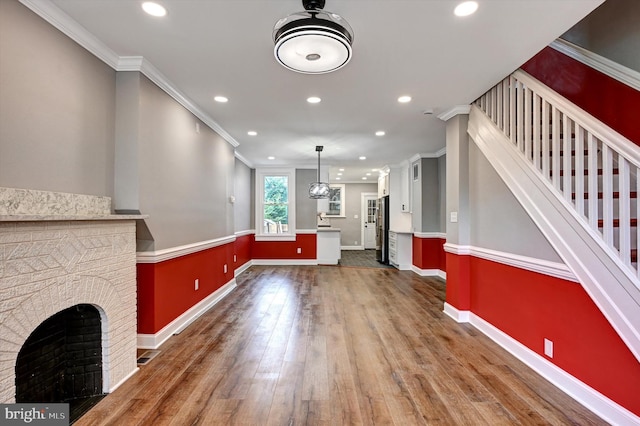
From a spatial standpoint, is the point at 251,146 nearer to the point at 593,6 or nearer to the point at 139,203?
the point at 139,203

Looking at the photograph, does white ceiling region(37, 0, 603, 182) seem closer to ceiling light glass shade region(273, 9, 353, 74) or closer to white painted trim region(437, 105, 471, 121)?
white painted trim region(437, 105, 471, 121)

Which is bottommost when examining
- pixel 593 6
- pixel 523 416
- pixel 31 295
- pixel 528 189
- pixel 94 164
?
pixel 523 416

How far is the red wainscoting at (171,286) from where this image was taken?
2.87 meters

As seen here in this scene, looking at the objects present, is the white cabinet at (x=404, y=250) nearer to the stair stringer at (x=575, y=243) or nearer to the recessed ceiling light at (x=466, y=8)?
the stair stringer at (x=575, y=243)

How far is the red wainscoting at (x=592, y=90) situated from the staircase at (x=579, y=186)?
0.34 m

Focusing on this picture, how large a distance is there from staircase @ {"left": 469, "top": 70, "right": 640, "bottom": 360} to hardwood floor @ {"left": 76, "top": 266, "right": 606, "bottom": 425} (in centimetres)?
89

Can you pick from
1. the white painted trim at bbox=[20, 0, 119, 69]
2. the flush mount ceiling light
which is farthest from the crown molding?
the flush mount ceiling light

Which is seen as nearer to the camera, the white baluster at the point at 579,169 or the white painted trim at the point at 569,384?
the white painted trim at the point at 569,384

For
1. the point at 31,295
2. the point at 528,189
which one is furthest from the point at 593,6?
the point at 31,295

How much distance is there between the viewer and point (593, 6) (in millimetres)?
1896

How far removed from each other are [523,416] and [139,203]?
324 centimetres

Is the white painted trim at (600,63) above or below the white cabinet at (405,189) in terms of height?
above

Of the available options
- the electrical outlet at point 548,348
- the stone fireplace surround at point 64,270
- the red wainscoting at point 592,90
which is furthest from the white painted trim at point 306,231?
the electrical outlet at point 548,348

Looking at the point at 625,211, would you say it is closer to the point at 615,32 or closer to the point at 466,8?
the point at 466,8
